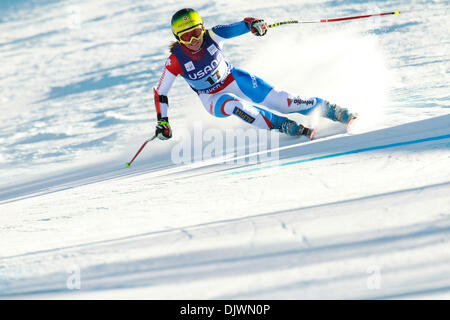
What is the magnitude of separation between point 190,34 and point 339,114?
1280 millimetres

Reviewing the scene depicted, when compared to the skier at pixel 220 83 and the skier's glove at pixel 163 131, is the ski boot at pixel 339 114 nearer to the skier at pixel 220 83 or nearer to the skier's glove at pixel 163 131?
the skier at pixel 220 83

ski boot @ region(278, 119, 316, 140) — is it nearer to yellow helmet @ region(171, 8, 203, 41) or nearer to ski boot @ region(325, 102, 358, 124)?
ski boot @ region(325, 102, 358, 124)

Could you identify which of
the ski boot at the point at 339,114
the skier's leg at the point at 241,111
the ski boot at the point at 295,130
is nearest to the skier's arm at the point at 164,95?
the skier's leg at the point at 241,111

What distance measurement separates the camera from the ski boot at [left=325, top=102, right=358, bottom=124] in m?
4.10

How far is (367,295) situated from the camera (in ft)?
5.99

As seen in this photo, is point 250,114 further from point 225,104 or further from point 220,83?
point 220,83

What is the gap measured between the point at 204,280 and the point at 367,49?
5.08 metres

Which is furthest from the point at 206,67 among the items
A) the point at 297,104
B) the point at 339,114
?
the point at 339,114

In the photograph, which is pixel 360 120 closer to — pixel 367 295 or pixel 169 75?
pixel 169 75

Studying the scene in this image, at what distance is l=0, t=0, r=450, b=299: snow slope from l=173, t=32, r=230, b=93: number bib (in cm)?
62

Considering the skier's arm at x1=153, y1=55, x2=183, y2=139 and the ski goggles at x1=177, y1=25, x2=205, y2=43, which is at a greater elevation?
the ski goggles at x1=177, y1=25, x2=205, y2=43

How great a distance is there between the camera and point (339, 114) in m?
4.15

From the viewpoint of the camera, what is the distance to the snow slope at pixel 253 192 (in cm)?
203

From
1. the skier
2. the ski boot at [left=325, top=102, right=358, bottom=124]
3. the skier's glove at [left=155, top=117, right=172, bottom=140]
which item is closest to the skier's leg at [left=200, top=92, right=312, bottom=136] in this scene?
the skier
